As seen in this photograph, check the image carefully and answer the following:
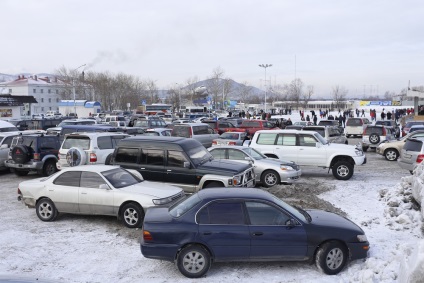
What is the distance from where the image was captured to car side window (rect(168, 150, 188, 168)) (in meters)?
11.2

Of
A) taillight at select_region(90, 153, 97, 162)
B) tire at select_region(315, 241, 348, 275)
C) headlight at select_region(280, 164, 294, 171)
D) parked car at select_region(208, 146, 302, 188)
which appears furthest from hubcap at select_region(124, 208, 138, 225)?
headlight at select_region(280, 164, 294, 171)

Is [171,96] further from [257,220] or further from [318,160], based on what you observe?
[257,220]

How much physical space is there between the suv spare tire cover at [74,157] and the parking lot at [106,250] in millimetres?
2014

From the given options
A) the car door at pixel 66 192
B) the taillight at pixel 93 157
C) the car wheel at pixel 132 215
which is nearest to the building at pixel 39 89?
the taillight at pixel 93 157

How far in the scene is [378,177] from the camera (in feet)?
52.4

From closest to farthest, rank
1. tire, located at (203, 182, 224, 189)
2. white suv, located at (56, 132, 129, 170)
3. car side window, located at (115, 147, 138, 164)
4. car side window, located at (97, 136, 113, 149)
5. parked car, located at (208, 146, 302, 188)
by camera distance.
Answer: tire, located at (203, 182, 224, 189) < car side window, located at (115, 147, 138, 164) < parked car, located at (208, 146, 302, 188) < white suv, located at (56, 132, 129, 170) < car side window, located at (97, 136, 113, 149)

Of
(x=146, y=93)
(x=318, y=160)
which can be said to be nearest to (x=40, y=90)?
(x=146, y=93)

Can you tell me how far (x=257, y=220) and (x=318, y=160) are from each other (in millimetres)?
9356

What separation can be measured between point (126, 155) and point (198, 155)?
2.17 meters

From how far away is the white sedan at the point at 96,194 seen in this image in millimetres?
9220

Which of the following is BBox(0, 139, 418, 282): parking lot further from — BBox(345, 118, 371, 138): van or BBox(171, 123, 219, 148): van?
BBox(345, 118, 371, 138): van

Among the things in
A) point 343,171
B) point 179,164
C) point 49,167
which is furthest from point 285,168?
point 49,167

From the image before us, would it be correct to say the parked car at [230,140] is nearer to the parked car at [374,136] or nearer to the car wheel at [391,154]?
the car wheel at [391,154]

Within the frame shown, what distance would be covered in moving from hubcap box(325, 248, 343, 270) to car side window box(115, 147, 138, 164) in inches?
267
